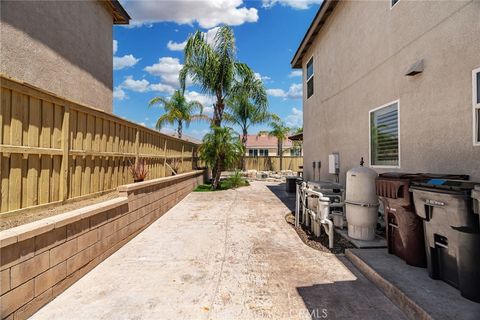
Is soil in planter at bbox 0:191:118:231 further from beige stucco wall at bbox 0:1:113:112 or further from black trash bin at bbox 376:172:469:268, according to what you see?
black trash bin at bbox 376:172:469:268

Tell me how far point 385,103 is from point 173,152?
24.1 ft

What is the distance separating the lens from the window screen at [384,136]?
4.78 metres

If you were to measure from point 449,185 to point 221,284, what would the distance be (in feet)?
9.28

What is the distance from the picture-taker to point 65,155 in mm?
3711

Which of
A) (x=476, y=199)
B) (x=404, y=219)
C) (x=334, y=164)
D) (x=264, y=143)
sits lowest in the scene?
(x=404, y=219)

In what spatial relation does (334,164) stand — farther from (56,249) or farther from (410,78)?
(56,249)

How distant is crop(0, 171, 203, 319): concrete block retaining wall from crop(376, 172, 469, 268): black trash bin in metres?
4.22

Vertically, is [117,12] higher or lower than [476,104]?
higher

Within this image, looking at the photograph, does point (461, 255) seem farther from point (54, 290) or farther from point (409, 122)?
point (54, 290)

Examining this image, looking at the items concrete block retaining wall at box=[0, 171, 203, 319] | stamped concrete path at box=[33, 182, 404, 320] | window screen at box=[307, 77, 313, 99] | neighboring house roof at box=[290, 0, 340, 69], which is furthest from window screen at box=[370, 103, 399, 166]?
concrete block retaining wall at box=[0, 171, 203, 319]

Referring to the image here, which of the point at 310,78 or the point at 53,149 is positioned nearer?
the point at 53,149

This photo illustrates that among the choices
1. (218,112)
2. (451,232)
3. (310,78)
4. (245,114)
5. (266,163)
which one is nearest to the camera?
(451,232)

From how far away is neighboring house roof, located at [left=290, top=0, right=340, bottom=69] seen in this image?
7382mm

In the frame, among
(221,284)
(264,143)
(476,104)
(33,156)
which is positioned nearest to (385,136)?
(476,104)
